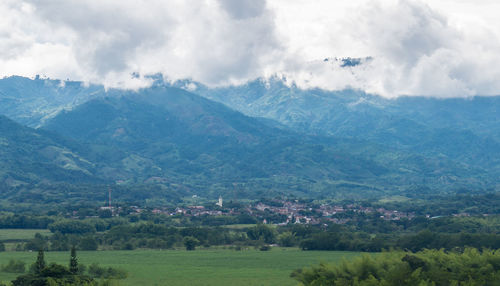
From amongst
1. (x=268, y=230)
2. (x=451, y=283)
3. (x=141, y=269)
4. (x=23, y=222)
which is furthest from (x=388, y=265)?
(x=23, y=222)

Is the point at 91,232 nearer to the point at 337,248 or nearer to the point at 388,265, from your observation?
the point at 337,248

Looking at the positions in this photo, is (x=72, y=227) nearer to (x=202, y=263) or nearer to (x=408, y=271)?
(x=202, y=263)

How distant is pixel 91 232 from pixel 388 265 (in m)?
97.7

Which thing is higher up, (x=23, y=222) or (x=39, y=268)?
(x=23, y=222)

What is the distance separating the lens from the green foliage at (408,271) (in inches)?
2724

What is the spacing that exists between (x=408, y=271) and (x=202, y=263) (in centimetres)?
4750

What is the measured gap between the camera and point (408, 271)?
2773 inches

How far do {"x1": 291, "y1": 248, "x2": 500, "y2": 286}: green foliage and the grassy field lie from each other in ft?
54.6

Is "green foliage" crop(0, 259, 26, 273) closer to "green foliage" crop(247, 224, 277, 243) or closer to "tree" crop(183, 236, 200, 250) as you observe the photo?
"tree" crop(183, 236, 200, 250)

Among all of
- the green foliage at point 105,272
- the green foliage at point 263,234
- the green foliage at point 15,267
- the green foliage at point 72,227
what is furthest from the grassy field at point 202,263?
the green foliage at point 72,227

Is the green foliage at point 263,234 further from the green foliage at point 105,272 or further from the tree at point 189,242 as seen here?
the green foliage at point 105,272

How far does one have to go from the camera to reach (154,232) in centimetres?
14712

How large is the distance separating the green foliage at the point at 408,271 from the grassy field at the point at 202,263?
1664 cm

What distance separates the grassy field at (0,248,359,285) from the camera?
9406cm
